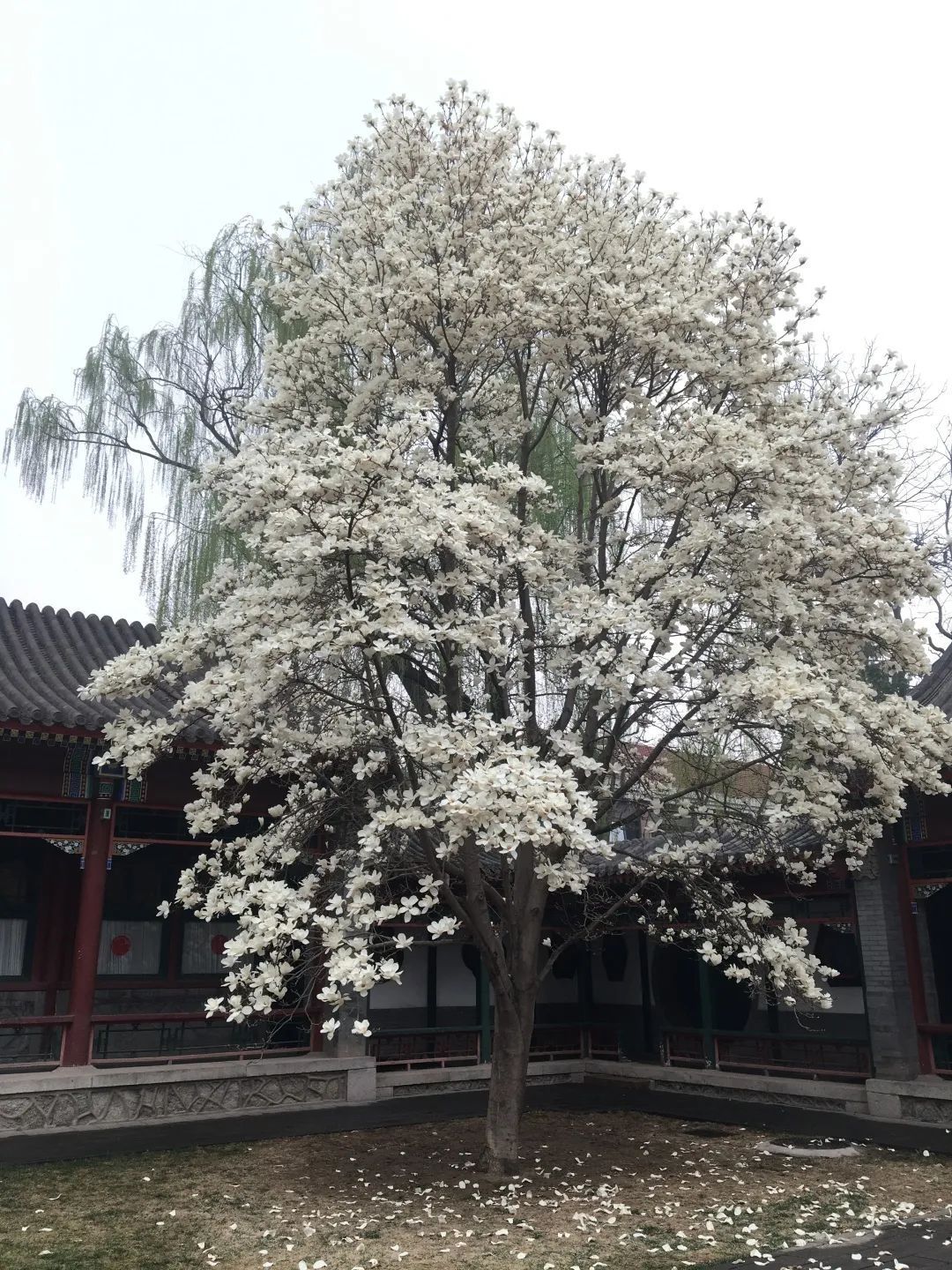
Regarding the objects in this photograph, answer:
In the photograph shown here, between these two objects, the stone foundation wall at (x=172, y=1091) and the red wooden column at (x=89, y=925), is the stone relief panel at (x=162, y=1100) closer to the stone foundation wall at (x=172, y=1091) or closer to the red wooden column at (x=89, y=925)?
the stone foundation wall at (x=172, y=1091)

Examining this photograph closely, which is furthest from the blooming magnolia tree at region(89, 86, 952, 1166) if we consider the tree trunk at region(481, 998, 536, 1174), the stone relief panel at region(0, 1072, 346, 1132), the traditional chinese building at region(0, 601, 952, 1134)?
the stone relief panel at region(0, 1072, 346, 1132)

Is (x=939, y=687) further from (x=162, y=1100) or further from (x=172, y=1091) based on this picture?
(x=162, y=1100)

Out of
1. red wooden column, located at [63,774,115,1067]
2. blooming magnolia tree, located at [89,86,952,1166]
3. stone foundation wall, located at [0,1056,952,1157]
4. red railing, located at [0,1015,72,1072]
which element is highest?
blooming magnolia tree, located at [89,86,952,1166]

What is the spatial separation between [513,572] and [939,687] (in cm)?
746

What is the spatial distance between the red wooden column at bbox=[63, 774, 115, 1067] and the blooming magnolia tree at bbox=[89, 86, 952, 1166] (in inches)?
140

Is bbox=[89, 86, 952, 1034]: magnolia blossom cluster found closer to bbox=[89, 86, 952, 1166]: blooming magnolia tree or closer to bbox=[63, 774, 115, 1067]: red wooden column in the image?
bbox=[89, 86, 952, 1166]: blooming magnolia tree

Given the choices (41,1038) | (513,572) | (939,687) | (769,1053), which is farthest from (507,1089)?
(939,687)

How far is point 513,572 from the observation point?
9.41 metres

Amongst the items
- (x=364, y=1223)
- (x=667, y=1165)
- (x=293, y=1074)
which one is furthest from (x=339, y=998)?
(x=293, y=1074)

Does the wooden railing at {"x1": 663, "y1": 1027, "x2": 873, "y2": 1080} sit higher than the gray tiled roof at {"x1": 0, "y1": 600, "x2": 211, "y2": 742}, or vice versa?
the gray tiled roof at {"x1": 0, "y1": 600, "x2": 211, "y2": 742}

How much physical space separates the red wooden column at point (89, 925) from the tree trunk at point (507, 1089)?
217 inches

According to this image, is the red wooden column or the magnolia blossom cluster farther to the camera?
the red wooden column

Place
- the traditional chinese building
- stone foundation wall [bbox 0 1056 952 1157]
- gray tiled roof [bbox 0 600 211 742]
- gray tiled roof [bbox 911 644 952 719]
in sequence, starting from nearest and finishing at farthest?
gray tiled roof [bbox 0 600 211 742], stone foundation wall [bbox 0 1056 952 1157], the traditional chinese building, gray tiled roof [bbox 911 644 952 719]

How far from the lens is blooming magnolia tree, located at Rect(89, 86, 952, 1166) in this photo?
26.8 ft
